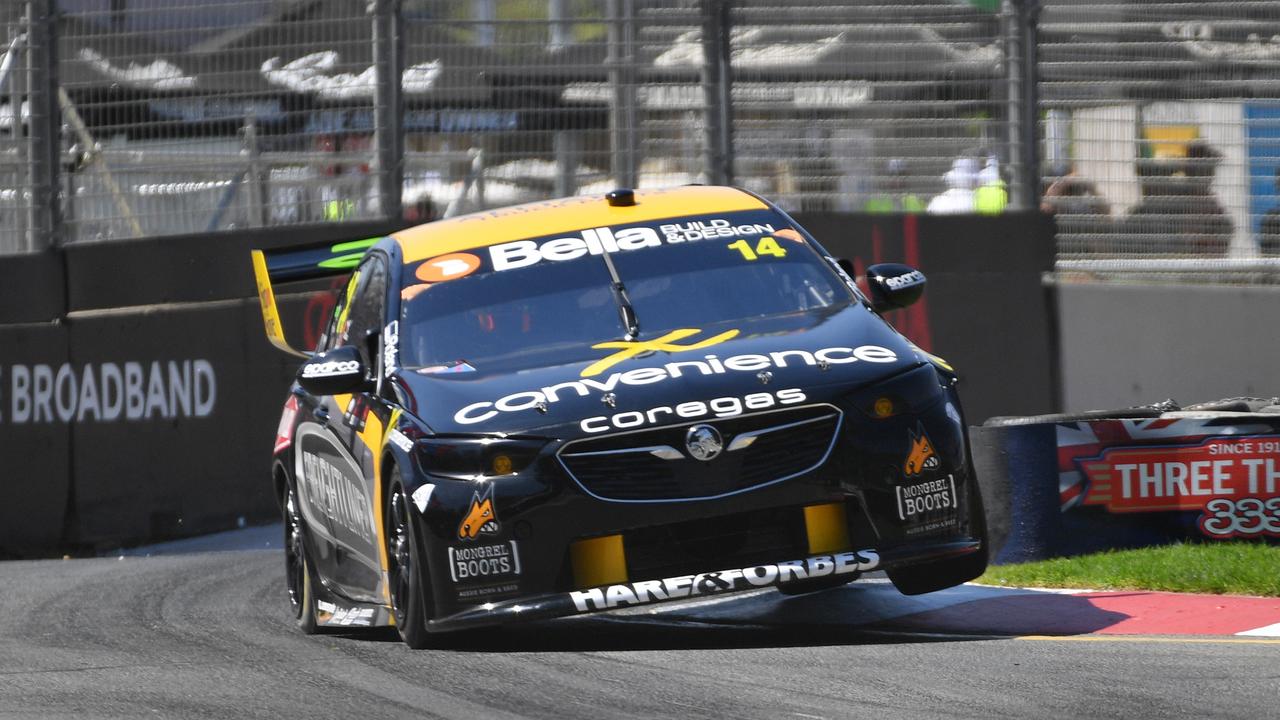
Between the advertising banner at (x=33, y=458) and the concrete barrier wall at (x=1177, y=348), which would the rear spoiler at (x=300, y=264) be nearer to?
the advertising banner at (x=33, y=458)

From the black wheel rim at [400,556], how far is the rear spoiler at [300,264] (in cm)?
287

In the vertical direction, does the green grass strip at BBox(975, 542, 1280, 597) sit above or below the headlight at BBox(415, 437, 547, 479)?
below

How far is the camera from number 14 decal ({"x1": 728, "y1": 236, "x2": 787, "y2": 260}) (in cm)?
805

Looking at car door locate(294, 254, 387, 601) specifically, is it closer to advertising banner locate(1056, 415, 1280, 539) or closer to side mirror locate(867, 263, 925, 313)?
side mirror locate(867, 263, 925, 313)

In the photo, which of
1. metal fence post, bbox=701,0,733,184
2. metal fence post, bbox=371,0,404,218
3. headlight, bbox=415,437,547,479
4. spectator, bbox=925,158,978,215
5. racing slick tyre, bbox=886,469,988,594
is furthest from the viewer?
spectator, bbox=925,158,978,215

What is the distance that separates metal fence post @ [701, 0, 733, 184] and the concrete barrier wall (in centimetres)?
269

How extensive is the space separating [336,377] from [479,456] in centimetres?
104

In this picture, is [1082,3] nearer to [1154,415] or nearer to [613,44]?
[613,44]

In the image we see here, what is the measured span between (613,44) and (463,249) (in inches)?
234

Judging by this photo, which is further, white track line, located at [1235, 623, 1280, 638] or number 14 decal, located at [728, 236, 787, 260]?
number 14 decal, located at [728, 236, 787, 260]

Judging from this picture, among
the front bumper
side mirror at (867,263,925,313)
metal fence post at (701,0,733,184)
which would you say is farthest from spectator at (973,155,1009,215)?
the front bumper

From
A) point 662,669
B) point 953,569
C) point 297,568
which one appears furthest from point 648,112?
point 662,669

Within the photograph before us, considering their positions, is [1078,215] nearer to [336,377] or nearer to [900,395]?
[900,395]

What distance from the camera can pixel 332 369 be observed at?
7.48 m
